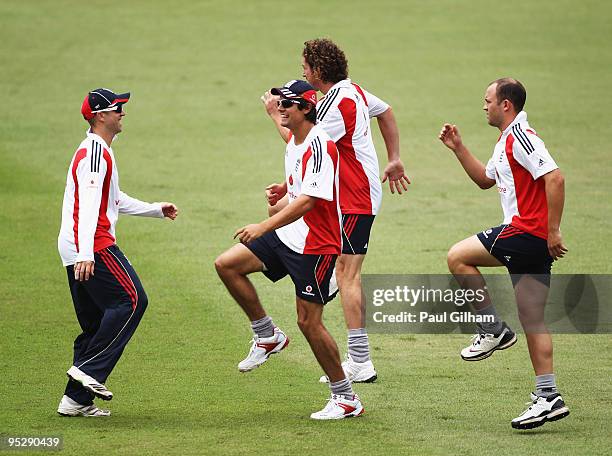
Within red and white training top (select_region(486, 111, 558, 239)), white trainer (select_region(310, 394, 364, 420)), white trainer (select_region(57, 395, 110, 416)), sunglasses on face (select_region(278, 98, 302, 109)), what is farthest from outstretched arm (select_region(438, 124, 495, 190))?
white trainer (select_region(57, 395, 110, 416))

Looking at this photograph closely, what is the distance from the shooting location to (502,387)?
937 cm

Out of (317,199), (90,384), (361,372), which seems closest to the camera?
(317,199)

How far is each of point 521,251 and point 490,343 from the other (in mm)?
947

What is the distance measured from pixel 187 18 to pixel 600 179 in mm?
13229

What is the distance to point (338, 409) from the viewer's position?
332 inches

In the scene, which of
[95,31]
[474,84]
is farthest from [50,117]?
[474,84]

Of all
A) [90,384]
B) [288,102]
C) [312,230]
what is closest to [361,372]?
[312,230]

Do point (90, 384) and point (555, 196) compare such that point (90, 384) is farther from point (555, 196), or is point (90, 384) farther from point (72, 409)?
point (555, 196)

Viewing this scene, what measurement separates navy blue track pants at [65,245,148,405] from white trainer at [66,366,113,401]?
5 centimetres

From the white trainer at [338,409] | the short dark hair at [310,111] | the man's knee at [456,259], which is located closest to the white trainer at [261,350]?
the white trainer at [338,409]

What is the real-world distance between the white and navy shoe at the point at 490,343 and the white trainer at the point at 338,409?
47.1 inches

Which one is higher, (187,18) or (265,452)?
(187,18)

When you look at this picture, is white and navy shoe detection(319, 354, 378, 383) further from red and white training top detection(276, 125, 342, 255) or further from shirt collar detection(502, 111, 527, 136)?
shirt collar detection(502, 111, 527, 136)

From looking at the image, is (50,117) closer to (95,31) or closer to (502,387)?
(95,31)
